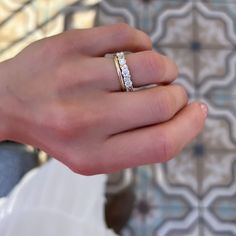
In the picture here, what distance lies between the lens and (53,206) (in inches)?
23.5

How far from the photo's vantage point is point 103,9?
106cm

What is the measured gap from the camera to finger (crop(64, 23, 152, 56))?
380 millimetres

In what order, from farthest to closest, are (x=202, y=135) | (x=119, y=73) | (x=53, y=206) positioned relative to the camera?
(x=202, y=135) < (x=53, y=206) < (x=119, y=73)

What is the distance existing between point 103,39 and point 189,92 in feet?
2.13

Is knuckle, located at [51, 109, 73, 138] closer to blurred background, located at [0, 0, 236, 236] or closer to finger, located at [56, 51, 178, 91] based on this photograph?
finger, located at [56, 51, 178, 91]

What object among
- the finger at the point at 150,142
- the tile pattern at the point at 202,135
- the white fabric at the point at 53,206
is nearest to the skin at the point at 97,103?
the finger at the point at 150,142

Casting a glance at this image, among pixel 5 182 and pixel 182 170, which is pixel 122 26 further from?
pixel 182 170

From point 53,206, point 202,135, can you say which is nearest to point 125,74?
point 53,206

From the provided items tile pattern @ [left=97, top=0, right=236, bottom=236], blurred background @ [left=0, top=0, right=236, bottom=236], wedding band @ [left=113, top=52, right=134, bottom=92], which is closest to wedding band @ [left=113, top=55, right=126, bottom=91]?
wedding band @ [left=113, top=52, right=134, bottom=92]

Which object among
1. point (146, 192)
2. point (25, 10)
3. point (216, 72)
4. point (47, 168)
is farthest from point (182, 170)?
point (25, 10)

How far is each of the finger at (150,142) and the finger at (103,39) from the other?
0.26 feet

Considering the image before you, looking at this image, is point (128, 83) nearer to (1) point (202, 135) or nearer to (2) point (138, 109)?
(2) point (138, 109)

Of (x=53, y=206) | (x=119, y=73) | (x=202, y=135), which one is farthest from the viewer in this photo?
(x=202, y=135)

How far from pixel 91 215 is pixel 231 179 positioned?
414 mm
